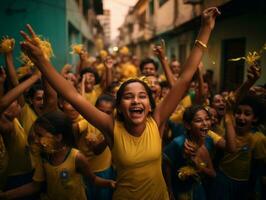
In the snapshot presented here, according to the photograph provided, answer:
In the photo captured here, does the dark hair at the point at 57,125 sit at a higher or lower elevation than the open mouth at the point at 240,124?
higher

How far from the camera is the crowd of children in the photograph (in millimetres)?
2176

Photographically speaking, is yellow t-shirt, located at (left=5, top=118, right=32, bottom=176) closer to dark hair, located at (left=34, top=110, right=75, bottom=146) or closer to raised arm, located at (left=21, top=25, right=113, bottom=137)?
dark hair, located at (left=34, top=110, right=75, bottom=146)

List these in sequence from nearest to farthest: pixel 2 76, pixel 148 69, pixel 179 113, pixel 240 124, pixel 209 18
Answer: pixel 209 18, pixel 2 76, pixel 240 124, pixel 179 113, pixel 148 69

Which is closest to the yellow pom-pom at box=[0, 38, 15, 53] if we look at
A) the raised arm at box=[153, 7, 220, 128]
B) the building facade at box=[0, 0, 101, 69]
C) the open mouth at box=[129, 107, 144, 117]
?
the open mouth at box=[129, 107, 144, 117]

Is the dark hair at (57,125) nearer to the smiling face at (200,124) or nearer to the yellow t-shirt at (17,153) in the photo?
the yellow t-shirt at (17,153)

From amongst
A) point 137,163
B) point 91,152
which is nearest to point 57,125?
point 137,163

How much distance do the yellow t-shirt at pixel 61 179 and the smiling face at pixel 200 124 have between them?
4.00ft

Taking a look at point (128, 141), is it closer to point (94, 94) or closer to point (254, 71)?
point (254, 71)

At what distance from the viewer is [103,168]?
3.44 metres

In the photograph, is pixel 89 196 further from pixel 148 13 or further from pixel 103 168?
pixel 148 13

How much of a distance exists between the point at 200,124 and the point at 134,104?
1080 mm

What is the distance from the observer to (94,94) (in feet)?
17.3

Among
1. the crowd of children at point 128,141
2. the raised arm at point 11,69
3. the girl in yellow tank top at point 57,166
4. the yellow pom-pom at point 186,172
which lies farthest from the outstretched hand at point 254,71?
the raised arm at point 11,69

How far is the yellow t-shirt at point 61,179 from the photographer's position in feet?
8.05
